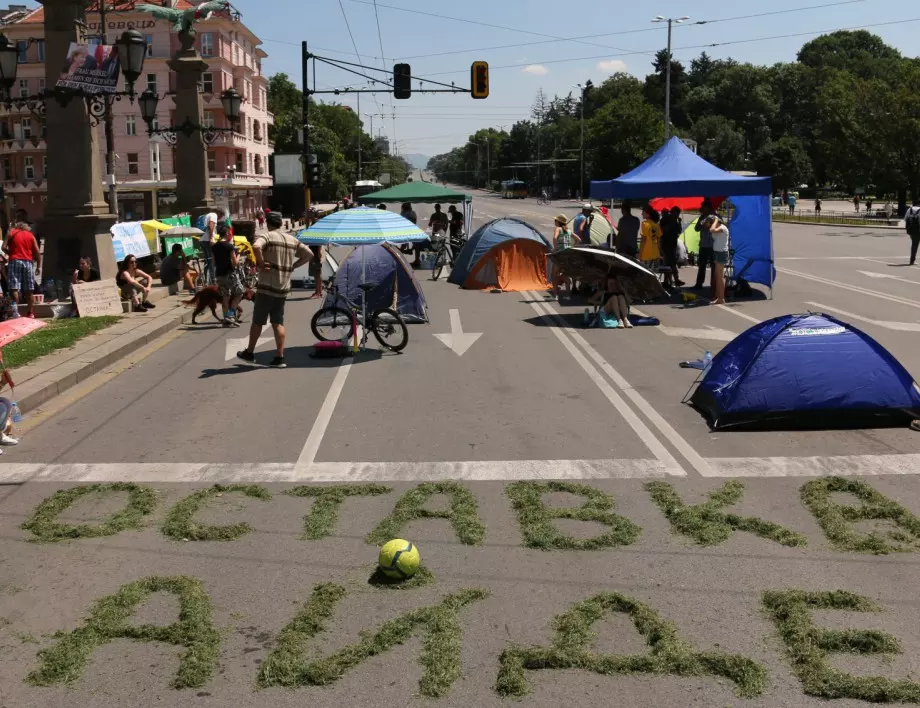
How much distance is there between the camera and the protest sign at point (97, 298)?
16.5m

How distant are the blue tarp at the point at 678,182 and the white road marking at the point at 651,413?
18.0 feet

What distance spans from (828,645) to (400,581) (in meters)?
2.24

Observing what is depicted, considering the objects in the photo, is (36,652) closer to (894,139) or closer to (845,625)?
(845,625)

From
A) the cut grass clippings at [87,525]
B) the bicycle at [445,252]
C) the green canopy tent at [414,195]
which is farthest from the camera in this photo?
the green canopy tent at [414,195]

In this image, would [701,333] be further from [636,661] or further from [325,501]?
[636,661]

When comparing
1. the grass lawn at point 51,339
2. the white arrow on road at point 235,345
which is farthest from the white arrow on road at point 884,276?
the grass lawn at point 51,339

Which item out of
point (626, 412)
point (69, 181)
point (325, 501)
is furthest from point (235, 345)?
point (325, 501)

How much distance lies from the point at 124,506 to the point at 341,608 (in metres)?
2.54

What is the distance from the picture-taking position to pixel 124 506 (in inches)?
280

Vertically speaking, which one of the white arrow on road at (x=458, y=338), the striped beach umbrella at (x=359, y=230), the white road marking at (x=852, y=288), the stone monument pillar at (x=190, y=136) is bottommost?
the white arrow on road at (x=458, y=338)

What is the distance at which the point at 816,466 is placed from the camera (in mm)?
7914

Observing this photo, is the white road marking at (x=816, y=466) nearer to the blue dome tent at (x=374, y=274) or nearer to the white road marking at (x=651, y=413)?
the white road marking at (x=651, y=413)

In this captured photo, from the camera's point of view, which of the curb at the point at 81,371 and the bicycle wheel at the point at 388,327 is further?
the bicycle wheel at the point at 388,327

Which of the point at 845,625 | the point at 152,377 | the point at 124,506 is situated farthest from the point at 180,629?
the point at 152,377
